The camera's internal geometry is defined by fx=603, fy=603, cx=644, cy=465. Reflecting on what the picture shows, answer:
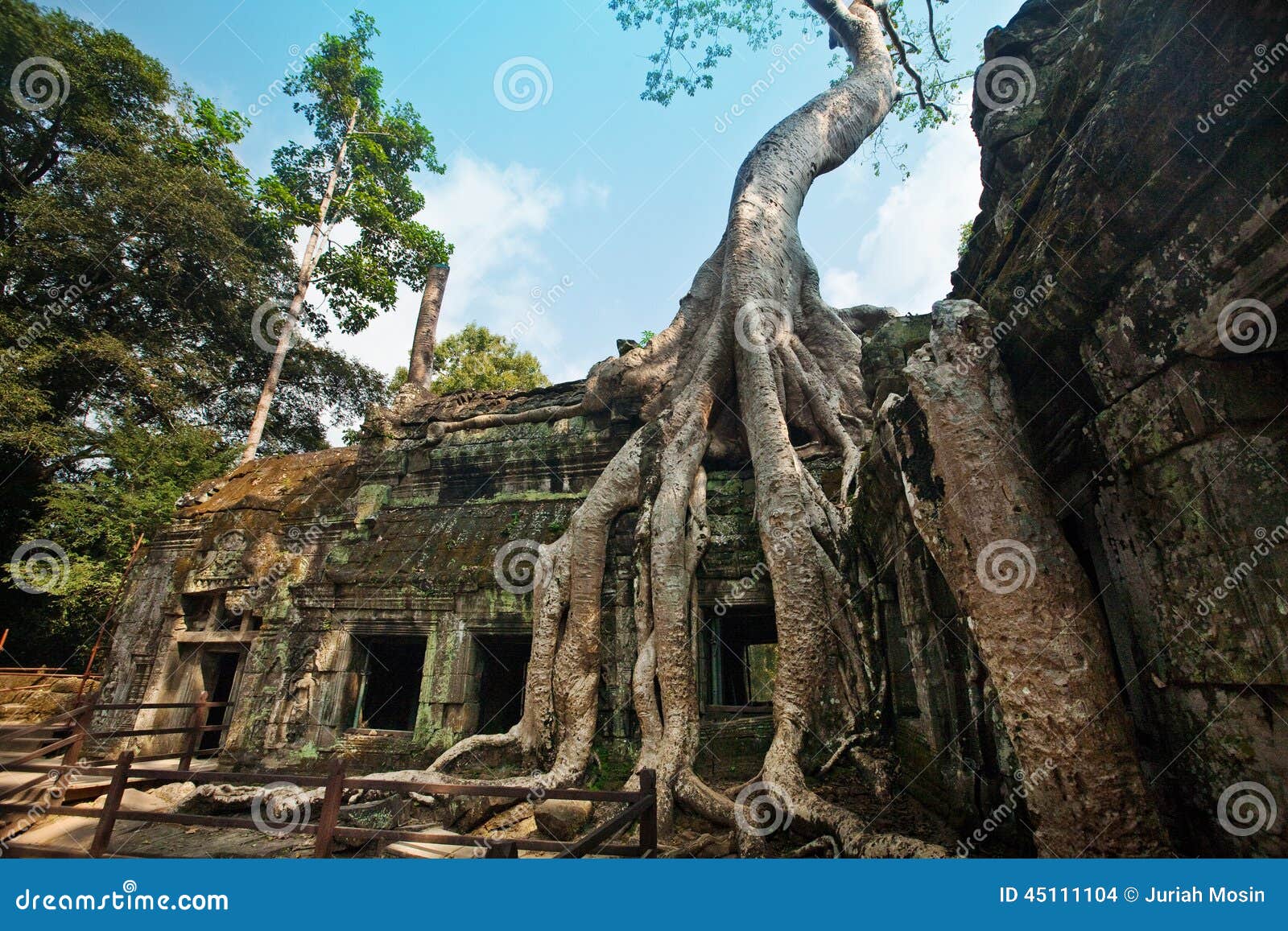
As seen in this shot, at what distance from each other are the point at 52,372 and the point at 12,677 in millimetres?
6043

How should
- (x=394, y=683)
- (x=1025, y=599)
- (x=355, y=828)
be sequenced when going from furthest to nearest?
1. (x=394, y=683)
2. (x=355, y=828)
3. (x=1025, y=599)

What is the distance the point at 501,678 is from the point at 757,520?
3.91 meters

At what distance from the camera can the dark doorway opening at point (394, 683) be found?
→ 737cm

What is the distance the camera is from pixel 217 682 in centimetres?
861

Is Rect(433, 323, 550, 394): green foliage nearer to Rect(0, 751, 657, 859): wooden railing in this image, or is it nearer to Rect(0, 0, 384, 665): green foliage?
Rect(0, 0, 384, 665): green foliage

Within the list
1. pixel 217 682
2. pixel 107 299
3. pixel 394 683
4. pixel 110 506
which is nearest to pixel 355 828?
pixel 394 683

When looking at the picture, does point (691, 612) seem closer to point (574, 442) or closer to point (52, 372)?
point (574, 442)

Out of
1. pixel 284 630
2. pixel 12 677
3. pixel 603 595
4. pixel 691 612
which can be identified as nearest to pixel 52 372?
pixel 12 677

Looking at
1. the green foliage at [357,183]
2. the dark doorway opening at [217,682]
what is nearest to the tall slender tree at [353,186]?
the green foliage at [357,183]

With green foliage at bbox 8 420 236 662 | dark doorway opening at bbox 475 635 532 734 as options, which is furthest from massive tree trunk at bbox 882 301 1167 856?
green foliage at bbox 8 420 236 662

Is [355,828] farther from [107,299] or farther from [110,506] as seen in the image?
[107,299]

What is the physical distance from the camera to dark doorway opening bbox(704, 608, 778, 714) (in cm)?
504

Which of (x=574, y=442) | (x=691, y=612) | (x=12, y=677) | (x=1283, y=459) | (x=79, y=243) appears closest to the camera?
(x=1283, y=459)

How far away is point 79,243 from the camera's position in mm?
12352
